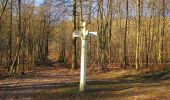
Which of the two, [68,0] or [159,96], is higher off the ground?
[68,0]

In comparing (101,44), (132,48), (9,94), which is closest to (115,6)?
(101,44)

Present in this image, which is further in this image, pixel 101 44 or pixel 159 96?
pixel 101 44

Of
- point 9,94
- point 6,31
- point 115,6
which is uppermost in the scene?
point 115,6

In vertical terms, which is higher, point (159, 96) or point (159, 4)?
point (159, 4)

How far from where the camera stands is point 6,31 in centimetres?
5712

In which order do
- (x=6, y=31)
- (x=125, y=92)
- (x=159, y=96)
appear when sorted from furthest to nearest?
(x=6, y=31)
(x=125, y=92)
(x=159, y=96)

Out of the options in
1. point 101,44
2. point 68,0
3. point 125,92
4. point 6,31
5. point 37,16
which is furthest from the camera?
point 37,16

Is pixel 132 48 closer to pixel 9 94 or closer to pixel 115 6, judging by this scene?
pixel 115 6

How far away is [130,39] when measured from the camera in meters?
83.8

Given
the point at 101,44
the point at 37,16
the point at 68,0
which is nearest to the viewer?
the point at 68,0

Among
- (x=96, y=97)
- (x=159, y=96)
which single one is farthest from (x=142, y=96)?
(x=96, y=97)

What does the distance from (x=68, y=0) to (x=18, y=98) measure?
2694 cm

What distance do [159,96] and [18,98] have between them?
215 inches

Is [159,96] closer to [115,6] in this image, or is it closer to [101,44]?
[101,44]
